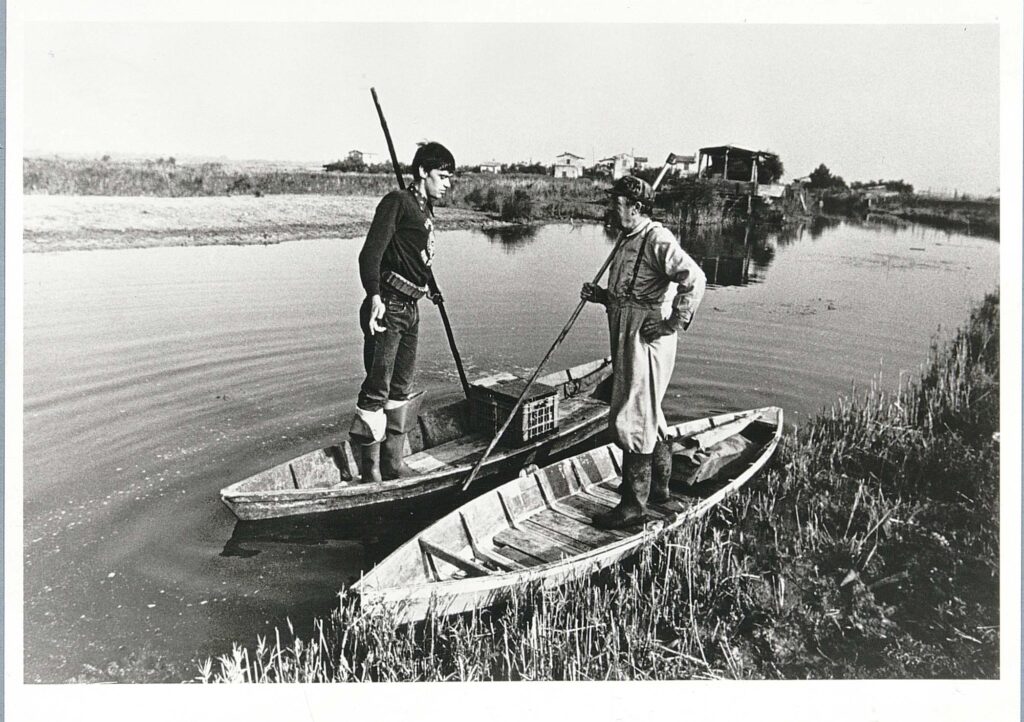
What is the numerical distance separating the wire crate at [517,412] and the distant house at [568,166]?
294 centimetres

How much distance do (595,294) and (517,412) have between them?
1644 mm

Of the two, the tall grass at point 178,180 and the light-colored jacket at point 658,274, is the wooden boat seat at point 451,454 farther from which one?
the tall grass at point 178,180

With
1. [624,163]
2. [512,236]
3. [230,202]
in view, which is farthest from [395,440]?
[512,236]

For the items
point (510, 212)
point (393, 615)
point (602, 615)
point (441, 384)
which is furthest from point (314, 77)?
point (510, 212)

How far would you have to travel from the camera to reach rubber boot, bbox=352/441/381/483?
6000mm

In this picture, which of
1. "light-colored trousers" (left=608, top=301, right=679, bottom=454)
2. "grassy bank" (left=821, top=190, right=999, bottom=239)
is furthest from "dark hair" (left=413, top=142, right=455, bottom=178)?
"grassy bank" (left=821, top=190, right=999, bottom=239)

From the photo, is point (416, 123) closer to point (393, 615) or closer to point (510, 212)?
point (393, 615)

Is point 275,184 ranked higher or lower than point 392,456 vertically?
higher

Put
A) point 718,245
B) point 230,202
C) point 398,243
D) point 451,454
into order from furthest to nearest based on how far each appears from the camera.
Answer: point 718,245 < point 230,202 < point 451,454 < point 398,243

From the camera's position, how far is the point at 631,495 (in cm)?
552

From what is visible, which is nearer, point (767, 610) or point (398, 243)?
point (767, 610)

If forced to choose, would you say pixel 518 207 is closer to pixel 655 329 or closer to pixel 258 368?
pixel 258 368

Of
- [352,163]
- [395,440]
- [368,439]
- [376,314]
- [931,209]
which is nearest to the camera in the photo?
[376,314]

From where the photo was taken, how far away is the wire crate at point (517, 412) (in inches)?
263
